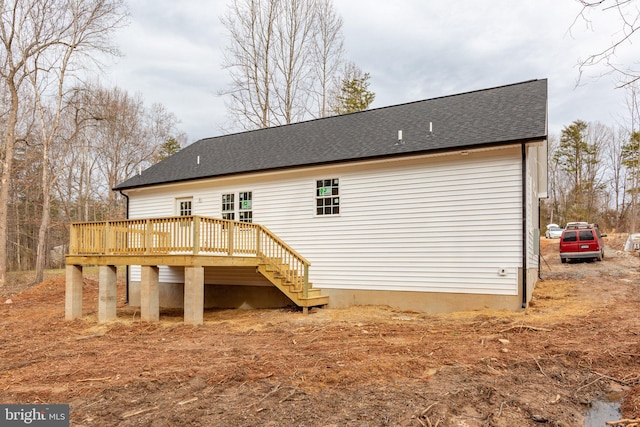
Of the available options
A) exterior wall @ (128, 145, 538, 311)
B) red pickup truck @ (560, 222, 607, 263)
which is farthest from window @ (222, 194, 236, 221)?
red pickup truck @ (560, 222, 607, 263)

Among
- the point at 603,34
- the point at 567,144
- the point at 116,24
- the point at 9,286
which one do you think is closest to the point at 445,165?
the point at 603,34

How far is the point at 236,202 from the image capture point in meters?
13.4

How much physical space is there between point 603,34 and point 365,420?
394 cm

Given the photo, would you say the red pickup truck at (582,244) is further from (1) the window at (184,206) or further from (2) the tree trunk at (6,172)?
(2) the tree trunk at (6,172)

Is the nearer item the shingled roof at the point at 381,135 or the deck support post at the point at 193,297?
the deck support post at the point at 193,297

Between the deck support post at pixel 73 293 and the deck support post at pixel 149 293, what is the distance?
2254mm

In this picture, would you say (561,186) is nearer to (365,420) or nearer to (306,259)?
(306,259)

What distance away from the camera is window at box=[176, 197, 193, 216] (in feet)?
47.2

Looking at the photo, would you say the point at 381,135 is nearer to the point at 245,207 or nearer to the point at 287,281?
the point at 245,207

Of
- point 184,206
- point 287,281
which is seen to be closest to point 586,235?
point 287,281

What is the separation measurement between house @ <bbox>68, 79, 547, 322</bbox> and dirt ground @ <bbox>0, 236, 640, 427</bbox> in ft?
3.62

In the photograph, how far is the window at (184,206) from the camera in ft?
47.2

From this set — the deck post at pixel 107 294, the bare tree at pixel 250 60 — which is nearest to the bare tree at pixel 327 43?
the bare tree at pixel 250 60

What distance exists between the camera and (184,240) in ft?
32.2
